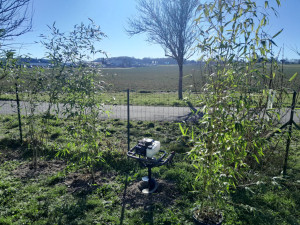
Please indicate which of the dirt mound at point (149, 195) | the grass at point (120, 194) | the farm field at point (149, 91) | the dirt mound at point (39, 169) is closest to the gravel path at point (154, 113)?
the farm field at point (149, 91)

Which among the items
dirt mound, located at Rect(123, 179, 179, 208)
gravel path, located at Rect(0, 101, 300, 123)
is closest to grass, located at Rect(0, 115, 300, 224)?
dirt mound, located at Rect(123, 179, 179, 208)

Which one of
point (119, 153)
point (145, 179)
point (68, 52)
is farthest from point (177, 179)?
point (68, 52)

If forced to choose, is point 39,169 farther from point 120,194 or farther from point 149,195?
point 149,195

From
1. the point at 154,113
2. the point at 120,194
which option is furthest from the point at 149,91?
the point at 120,194

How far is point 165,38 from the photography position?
13.2m

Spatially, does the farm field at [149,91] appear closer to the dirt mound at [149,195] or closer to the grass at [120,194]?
the grass at [120,194]

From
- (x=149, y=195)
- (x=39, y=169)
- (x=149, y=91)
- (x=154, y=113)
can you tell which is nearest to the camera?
(x=149, y=195)

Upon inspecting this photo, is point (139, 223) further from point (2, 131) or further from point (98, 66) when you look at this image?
point (2, 131)

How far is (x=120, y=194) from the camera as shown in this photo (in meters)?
3.64

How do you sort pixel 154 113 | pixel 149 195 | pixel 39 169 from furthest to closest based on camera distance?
pixel 154 113
pixel 39 169
pixel 149 195

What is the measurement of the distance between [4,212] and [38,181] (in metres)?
0.90

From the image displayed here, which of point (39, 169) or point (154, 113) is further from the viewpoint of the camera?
point (154, 113)

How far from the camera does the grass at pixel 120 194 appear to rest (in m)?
3.04

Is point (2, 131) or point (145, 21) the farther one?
point (145, 21)
